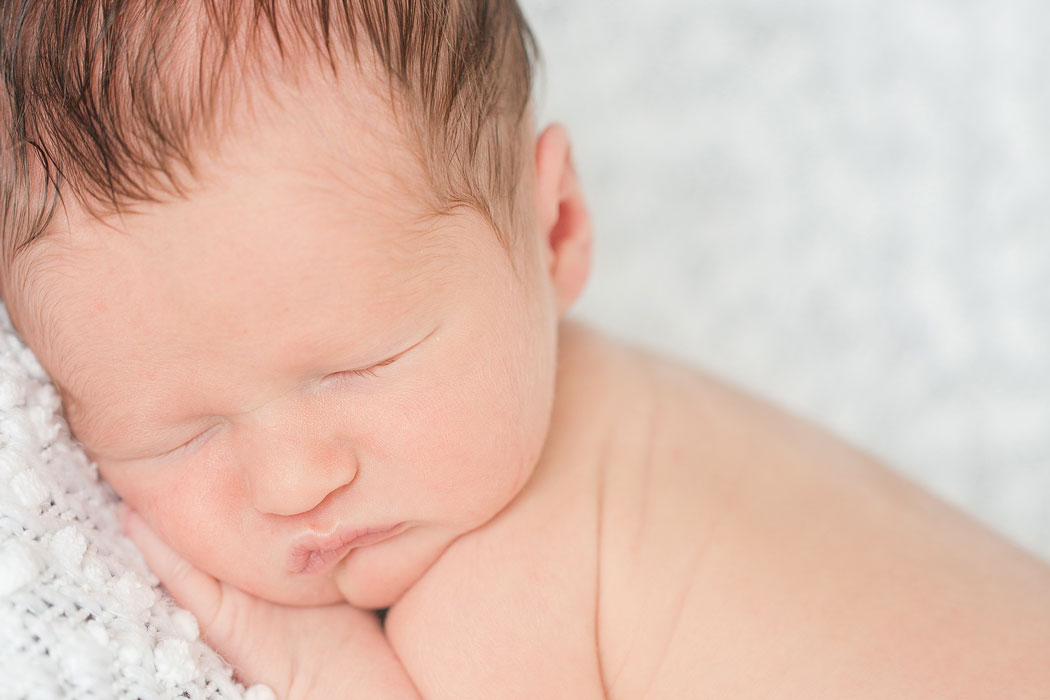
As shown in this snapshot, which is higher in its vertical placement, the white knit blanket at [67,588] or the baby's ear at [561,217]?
the baby's ear at [561,217]

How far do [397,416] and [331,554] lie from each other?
186 mm

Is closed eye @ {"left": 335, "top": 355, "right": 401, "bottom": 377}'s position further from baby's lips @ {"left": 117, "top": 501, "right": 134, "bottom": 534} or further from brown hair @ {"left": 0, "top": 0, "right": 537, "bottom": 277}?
baby's lips @ {"left": 117, "top": 501, "right": 134, "bottom": 534}

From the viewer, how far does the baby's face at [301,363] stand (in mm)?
924

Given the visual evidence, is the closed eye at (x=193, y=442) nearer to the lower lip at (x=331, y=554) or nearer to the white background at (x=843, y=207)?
the lower lip at (x=331, y=554)

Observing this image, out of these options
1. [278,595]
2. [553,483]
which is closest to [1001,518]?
[553,483]

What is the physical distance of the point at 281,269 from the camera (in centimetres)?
92

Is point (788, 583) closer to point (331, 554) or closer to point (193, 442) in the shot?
point (331, 554)

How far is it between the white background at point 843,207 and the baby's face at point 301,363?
2.72 feet

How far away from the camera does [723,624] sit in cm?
110

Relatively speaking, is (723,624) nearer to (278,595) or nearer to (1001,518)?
(278,595)

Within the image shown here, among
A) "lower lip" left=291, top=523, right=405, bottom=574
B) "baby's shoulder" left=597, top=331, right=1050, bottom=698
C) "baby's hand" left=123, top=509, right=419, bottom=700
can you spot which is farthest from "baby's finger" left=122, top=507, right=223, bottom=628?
"baby's shoulder" left=597, top=331, right=1050, bottom=698

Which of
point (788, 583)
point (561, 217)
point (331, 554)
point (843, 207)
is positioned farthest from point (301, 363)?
point (843, 207)

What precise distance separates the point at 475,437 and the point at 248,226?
1.02ft

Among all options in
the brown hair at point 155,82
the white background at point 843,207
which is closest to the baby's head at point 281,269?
the brown hair at point 155,82
